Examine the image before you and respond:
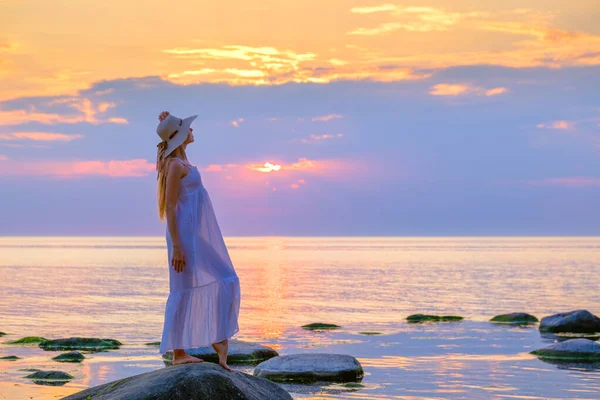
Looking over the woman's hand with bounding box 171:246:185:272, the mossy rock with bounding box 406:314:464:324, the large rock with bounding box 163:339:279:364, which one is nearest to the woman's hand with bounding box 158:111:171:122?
the woman's hand with bounding box 171:246:185:272

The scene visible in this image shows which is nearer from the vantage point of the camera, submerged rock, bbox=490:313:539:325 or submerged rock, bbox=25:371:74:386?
submerged rock, bbox=25:371:74:386

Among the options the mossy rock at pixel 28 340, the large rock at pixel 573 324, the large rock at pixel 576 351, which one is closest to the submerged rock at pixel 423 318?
the large rock at pixel 573 324

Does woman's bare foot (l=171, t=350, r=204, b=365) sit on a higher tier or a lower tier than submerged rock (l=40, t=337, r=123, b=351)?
higher

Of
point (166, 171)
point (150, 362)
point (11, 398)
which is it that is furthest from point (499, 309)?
point (166, 171)

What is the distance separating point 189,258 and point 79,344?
49.2 ft

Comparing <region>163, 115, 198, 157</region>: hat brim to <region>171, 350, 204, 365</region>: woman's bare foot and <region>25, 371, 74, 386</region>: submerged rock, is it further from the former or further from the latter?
<region>25, 371, 74, 386</region>: submerged rock

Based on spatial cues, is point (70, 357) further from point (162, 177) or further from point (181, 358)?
point (162, 177)

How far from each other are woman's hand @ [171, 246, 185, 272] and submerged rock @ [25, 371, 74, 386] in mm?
8278

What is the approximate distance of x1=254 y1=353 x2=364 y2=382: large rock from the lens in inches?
725

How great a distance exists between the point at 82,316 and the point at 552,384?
23714 mm

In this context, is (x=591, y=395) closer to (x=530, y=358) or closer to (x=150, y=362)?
(x=530, y=358)

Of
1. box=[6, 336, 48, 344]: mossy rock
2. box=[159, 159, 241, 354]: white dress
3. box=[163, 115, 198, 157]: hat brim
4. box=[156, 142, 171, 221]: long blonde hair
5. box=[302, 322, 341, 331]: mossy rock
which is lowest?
box=[302, 322, 341, 331]: mossy rock

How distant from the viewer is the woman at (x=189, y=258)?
445 inches

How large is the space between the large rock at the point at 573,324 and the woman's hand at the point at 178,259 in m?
21.4
